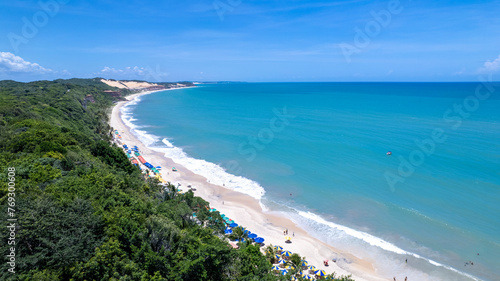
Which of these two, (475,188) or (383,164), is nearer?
(475,188)

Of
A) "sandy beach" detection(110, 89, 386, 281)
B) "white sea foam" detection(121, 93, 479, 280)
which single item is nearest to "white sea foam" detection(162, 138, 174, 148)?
"white sea foam" detection(121, 93, 479, 280)

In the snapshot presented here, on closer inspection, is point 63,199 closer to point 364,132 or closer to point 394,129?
point 364,132

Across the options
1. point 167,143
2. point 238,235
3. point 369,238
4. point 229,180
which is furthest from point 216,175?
point 369,238

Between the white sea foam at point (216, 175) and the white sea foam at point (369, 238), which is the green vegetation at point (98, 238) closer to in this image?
the white sea foam at point (369, 238)

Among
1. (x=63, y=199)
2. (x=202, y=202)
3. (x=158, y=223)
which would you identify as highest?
(x=63, y=199)

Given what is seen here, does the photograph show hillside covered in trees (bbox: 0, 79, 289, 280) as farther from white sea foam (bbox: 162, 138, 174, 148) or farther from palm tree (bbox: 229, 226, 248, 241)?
white sea foam (bbox: 162, 138, 174, 148)

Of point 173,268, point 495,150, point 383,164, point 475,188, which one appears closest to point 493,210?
point 475,188
